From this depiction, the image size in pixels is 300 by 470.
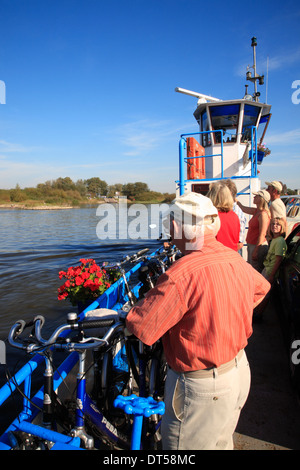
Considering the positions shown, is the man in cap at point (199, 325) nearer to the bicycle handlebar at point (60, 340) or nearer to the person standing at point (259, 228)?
the bicycle handlebar at point (60, 340)

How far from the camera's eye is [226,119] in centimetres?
1180

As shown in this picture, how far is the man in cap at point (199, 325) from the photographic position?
149 cm

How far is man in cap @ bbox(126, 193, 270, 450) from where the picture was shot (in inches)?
58.5

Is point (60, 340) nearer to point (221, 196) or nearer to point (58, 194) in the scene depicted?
point (221, 196)

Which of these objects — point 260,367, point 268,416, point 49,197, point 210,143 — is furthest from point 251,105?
point 49,197

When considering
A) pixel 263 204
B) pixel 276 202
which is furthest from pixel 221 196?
pixel 276 202

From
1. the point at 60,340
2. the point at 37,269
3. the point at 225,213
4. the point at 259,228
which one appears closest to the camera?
the point at 60,340

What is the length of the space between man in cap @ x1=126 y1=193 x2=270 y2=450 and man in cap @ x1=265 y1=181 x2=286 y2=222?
10.7 ft

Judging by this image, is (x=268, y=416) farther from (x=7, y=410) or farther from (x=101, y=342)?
(x=7, y=410)

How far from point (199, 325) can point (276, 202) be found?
3744mm

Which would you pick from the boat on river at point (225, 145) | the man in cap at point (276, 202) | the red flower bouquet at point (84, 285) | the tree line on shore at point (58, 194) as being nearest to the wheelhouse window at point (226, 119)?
the boat on river at point (225, 145)

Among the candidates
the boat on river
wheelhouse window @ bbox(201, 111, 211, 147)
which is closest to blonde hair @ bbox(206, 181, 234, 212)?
the boat on river

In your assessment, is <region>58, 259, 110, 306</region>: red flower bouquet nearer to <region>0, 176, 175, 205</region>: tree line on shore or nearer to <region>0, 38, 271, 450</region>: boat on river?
<region>0, 38, 271, 450</region>: boat on river

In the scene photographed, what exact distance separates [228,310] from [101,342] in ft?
2.55
